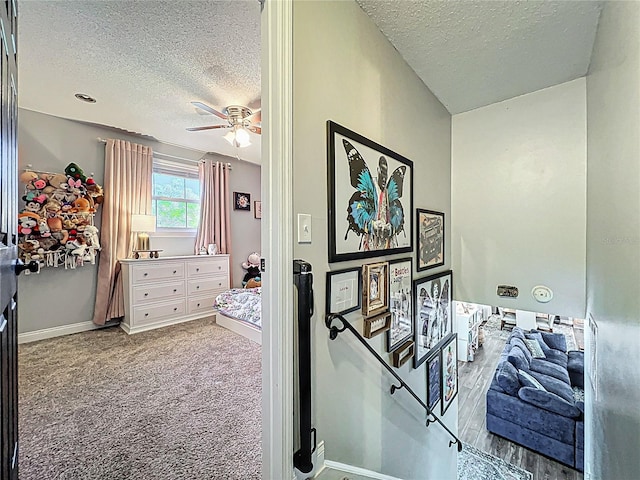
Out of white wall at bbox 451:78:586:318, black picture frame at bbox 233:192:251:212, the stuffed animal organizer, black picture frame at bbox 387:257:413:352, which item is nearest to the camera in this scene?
black picture frame at bbox 387:257:413:352

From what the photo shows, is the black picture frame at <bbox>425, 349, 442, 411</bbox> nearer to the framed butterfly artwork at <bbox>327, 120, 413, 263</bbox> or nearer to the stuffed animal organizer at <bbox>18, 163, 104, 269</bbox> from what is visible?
the framed butterfly artwork at <bbox>327, 120, 413, 263</bbox>

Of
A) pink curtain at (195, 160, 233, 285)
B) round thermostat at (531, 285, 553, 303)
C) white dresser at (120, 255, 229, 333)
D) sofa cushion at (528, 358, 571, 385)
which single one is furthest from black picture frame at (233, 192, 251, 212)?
sofa cushion at (528, 358, 571, 385)

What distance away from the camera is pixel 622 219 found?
3.52 feet

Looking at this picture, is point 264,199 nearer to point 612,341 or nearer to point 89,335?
point 612,341

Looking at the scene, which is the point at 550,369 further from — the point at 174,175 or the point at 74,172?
the point at 74,172

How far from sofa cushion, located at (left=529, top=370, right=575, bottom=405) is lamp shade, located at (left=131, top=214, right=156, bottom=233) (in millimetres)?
5929

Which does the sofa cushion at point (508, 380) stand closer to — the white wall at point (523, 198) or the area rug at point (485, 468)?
the area rug at point (485, 468)

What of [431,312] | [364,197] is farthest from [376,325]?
[431,312]

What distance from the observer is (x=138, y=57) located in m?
2.17

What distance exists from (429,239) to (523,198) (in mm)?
981

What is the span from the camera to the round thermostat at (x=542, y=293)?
7.63 ft

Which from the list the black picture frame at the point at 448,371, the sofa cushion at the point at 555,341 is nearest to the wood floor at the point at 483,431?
the sofa cushion at the point at 555,341

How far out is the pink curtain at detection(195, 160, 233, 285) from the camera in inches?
184

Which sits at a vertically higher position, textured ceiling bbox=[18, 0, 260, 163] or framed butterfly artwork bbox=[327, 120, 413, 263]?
textured ceiling bbox=[18, 0, 260, 163]
